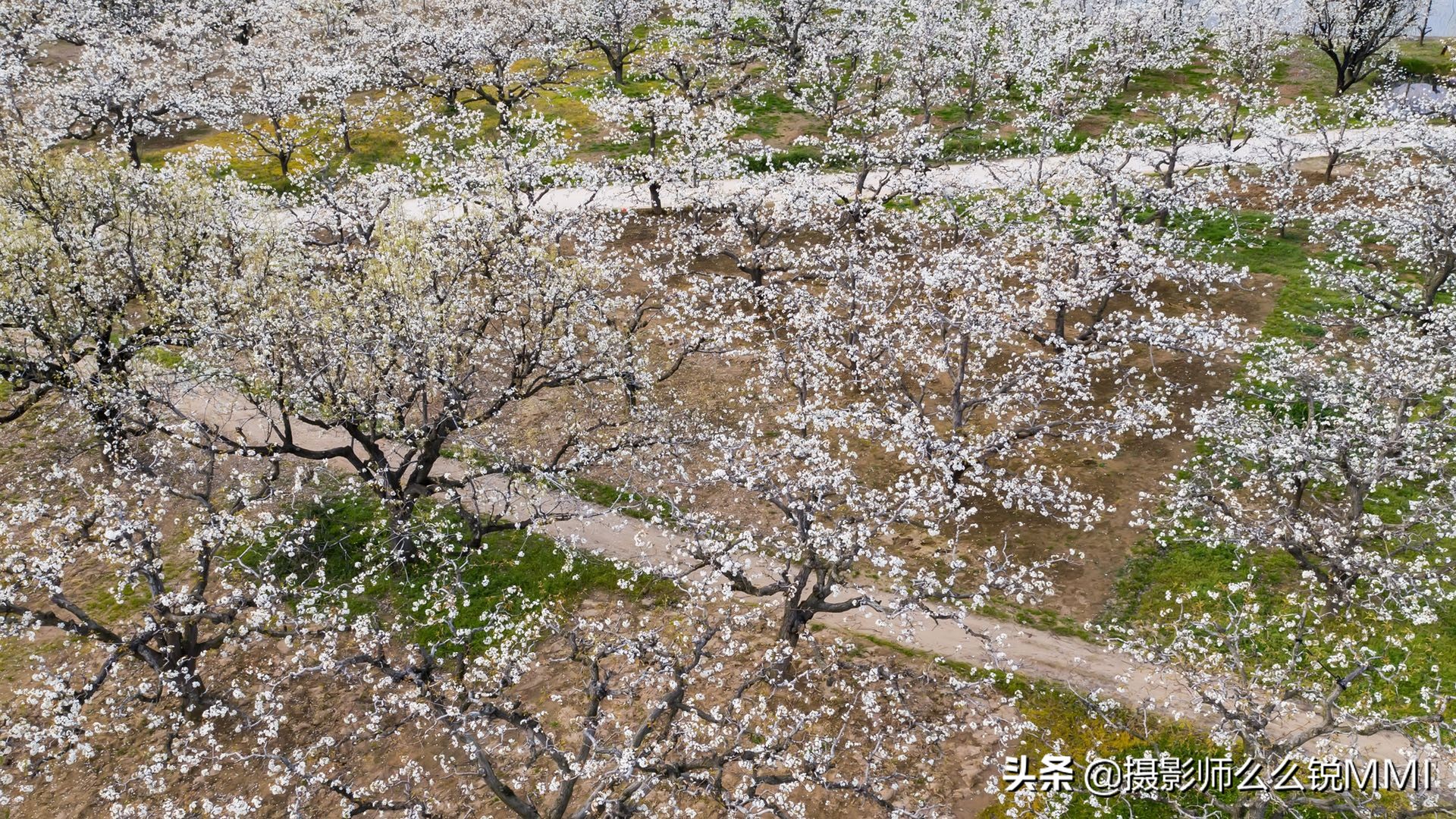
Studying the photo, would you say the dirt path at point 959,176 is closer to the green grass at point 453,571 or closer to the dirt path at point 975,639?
the dirt path at point 975,639

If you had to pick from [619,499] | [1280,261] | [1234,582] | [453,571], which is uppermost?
[1280,261]

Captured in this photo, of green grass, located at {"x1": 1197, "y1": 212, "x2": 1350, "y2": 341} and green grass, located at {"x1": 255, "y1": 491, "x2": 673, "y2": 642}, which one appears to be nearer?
green grass, located at {"x1": 255, "y1": 491, "x2": 673, "y2": 642}

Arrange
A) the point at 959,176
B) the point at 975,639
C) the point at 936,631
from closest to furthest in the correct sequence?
the point at 975,639 → the point at 936,631 → the point at 959,176

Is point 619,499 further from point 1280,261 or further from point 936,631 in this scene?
point 1280,261

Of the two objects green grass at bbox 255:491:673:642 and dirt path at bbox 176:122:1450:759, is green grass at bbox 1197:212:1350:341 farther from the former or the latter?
green grass at bbox 255:491:673:642

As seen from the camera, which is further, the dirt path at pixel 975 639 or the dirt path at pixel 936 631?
the dirt path at pixel 936 631

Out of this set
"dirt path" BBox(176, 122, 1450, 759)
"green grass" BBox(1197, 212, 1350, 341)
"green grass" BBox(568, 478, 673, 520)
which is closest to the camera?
"dirt path" BBox(176, 122, 1450, 759)

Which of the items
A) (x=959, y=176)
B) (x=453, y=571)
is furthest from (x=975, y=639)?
(x=959, y=176)

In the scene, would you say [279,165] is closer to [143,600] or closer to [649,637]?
[143,600]

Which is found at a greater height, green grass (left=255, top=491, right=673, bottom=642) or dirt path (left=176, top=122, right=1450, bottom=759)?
dirt path (left=176, top=122, right=1450, bottom=759)

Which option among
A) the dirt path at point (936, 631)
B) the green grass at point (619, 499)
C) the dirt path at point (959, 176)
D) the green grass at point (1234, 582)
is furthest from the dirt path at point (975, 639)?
the dirt path at point (959, 176)

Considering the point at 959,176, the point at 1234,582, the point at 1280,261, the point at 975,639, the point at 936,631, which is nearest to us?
the point at 975,639

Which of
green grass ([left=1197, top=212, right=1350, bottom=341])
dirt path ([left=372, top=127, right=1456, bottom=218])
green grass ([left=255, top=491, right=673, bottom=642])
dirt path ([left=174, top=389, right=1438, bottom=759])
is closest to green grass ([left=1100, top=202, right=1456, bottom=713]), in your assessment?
dirt path ([left=174, top=389, right=1438, bottom=759])
